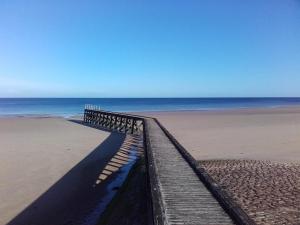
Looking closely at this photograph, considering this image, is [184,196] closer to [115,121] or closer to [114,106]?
[115,121]

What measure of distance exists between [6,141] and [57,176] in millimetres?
9172

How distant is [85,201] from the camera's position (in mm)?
8914

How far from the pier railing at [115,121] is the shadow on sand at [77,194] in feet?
25.1

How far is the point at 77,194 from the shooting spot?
31.1 ft

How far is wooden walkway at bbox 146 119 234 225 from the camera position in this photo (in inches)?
195

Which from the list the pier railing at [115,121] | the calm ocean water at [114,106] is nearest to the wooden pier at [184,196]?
the pier railing at [115,121]

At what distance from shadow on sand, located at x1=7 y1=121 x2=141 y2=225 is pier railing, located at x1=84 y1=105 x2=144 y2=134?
766cm

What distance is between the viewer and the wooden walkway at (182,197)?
4.96m

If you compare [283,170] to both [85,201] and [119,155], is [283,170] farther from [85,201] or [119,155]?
[119,155]

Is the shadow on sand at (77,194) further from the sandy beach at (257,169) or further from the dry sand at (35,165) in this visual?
the sandy beach at (257,169)

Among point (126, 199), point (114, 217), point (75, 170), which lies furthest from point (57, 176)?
point (114, 217)

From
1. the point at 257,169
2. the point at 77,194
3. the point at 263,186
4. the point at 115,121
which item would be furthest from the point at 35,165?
the point at 115,121

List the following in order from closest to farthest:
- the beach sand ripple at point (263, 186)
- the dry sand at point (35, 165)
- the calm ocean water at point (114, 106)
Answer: the beach sand ripple at point (263, 186), the dry sand at point (35, 165), the calm ocean water at point (114, 106)

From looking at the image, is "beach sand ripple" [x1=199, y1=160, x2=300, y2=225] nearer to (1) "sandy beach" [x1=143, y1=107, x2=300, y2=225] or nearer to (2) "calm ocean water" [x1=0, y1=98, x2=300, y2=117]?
(1) "sandy beach" [x1=143, y1=107, x2=300, y2=225]
